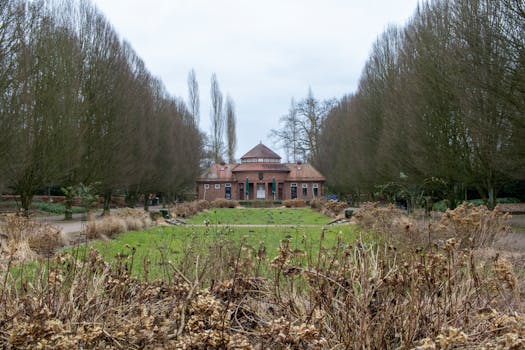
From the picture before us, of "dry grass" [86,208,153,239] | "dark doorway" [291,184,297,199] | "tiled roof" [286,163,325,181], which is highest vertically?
"tiled roof" [286,163,325,181]

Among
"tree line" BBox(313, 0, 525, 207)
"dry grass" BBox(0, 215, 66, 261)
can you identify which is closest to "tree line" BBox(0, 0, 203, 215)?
"dry grass" BBox(0, 215, 66, 261)

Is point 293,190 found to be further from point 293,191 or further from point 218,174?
point 218,174

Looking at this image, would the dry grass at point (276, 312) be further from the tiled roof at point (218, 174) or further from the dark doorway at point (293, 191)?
the tiled roof at point (218, 174)

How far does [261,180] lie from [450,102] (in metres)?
38.0

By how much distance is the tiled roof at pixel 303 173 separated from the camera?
54.8 m

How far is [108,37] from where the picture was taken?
24.4m

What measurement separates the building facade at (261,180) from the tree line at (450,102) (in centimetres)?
2393

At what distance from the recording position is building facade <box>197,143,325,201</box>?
181 feet

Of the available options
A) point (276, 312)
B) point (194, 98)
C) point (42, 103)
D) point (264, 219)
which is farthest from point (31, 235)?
point (194, 98)

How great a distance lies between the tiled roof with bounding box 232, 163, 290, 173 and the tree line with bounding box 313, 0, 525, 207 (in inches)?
968

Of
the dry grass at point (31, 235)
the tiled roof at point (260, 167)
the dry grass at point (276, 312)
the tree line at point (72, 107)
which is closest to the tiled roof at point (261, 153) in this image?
the tiled roof at point (260, 167)

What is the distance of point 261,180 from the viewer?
55375 mm

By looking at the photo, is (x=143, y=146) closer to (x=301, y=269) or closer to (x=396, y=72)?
(x=396, y=72)

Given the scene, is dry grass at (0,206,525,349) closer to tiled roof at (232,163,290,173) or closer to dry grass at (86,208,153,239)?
dry grass at (86,208,153,239)
